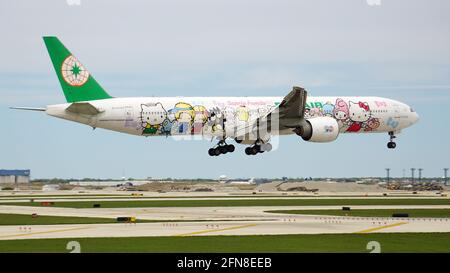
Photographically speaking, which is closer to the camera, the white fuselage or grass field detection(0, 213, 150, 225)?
grass field detection(0, 213, 150, 225)

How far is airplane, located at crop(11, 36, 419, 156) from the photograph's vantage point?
72.8 meters

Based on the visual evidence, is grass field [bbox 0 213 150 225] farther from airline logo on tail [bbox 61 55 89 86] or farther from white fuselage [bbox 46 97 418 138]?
airline logo on tail [bbox 61 55 89 86]

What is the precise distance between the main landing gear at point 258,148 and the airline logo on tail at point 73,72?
16171 mm

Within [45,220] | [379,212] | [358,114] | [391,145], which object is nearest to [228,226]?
[45,220]

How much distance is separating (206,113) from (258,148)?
586 centimetres

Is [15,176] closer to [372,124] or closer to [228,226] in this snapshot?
[372,124]

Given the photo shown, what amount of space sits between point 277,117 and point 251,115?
2495 millimetres

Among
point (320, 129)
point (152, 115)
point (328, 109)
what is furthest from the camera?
point (328, 109)

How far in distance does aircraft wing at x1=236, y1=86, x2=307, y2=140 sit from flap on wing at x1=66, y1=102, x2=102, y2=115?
12.8 metres

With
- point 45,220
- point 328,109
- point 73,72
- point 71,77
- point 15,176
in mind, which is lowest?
point 45,220

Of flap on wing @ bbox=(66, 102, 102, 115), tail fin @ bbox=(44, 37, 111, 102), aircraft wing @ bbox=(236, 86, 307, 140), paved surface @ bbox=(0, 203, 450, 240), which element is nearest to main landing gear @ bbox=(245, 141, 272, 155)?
aircraft wing @ bbox=(236, 86, 307, 140)

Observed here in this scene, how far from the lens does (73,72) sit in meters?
76.4

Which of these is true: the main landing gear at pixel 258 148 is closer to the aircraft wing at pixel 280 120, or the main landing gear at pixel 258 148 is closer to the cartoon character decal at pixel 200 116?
the aircraft wing at pixel 280 120
